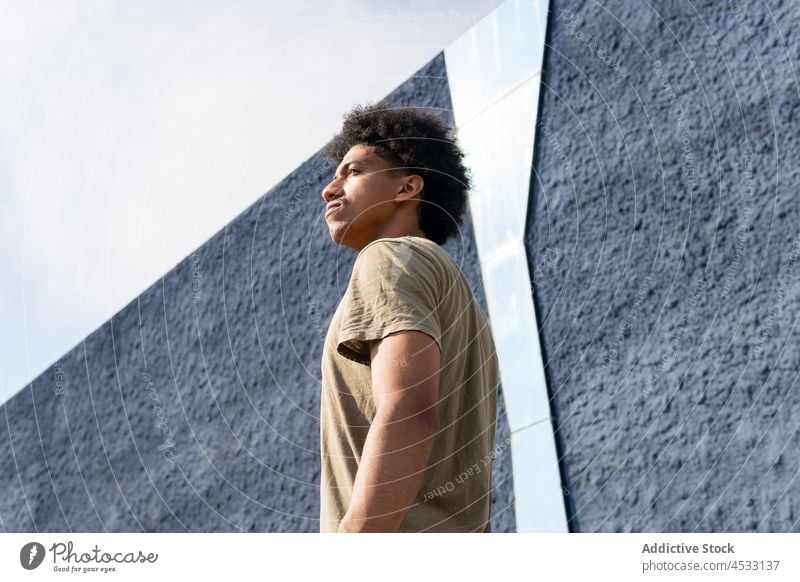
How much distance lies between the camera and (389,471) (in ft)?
3.34

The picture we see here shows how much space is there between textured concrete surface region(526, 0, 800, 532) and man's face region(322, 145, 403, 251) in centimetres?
88

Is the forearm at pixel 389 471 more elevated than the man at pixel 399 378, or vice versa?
the man at pixel 399 378

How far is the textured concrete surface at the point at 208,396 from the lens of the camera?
277 centimetres

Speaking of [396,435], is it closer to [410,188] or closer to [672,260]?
[410,188]

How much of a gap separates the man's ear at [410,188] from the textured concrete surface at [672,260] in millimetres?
842

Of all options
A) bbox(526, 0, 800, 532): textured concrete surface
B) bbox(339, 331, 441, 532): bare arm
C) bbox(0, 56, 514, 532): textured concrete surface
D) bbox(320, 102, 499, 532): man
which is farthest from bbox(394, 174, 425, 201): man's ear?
bbox(0, 56, 514, 532): textured concrete surface

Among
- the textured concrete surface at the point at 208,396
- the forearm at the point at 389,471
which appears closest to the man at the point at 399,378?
the forearm at the point at 389,471

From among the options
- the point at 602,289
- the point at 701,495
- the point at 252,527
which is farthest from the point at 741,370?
the point at 252,527

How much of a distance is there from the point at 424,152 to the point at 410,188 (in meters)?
0.14

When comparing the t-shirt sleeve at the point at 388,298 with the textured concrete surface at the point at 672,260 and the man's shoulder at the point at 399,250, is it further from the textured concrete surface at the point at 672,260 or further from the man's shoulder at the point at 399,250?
the textured concrete surface at the point at 672,260

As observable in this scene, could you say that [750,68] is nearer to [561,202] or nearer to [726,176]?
[726,176]

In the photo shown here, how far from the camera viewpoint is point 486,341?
1289 millimetres
